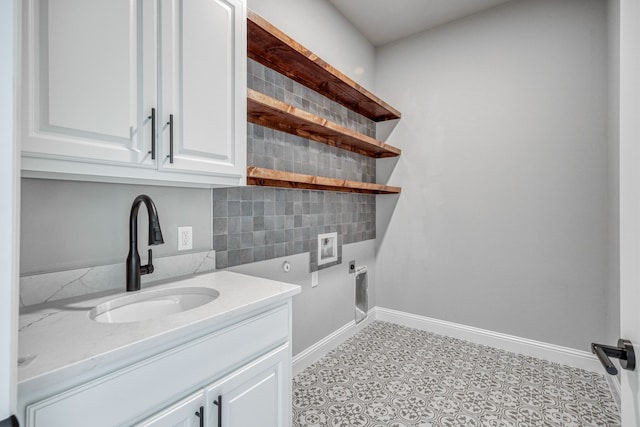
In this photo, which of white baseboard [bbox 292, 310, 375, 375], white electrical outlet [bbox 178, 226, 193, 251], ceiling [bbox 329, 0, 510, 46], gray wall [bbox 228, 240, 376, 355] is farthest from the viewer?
ceiling [bbox 329, 0, 510, 46]

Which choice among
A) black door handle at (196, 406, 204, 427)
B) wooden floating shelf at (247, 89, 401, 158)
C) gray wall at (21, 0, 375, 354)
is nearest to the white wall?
gray wall at (21, 0, 375, 354)

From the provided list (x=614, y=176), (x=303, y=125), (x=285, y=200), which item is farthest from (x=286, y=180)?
(x=614, y=176)

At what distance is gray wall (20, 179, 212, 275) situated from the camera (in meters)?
1.08

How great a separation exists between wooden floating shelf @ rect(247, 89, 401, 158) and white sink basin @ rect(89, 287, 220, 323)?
3.20 feet

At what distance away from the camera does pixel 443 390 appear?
6.49ft

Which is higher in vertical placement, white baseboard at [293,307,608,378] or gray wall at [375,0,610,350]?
gray wall at [375,0,610,350]

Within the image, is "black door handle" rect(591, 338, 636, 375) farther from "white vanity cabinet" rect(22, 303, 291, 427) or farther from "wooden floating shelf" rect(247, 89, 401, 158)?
"wooden floating shelf" rect(247, 89, 401, 158)

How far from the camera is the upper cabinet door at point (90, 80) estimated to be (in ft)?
2.85

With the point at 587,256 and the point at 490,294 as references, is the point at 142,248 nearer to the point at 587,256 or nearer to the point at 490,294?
the point at 490,294

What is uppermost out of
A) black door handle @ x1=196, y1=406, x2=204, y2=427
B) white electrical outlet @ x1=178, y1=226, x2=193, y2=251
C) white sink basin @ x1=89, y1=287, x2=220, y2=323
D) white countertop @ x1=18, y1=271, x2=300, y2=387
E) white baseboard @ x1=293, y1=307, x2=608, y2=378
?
white electrical outlet @ x1=178, y1=226, x2=193, y2=251

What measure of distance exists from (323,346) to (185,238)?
4.82ft

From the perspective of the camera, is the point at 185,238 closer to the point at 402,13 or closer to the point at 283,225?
the point at 283,225

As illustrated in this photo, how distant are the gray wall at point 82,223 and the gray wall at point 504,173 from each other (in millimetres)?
2242

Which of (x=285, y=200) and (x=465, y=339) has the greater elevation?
(x=285, y=200)
